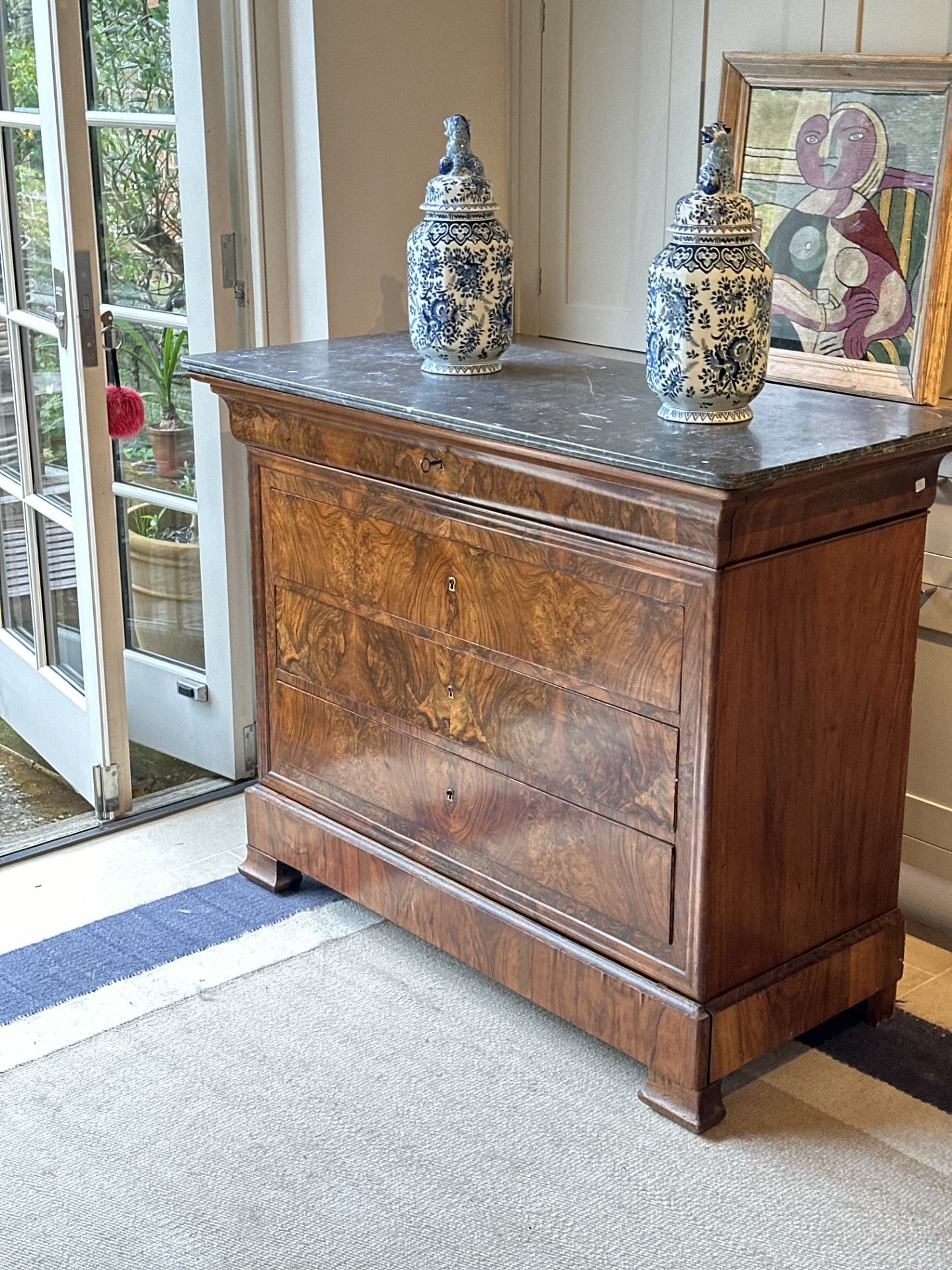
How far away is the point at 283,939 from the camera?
269 centimetres

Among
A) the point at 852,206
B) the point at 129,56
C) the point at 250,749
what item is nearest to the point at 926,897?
the point at 852,206

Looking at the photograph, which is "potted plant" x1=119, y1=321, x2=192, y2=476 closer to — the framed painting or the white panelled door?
the white panelled door

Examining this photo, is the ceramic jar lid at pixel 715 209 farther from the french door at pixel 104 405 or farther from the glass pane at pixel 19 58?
the glass pane at pixel 19 58

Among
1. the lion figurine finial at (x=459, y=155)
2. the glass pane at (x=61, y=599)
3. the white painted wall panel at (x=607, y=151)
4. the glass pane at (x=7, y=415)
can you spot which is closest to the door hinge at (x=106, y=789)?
the glass pane at (x=61, y=599)

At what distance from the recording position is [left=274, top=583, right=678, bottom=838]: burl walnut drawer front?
2.11 meters

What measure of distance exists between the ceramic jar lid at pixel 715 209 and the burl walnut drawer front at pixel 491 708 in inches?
26.7

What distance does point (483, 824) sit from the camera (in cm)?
239

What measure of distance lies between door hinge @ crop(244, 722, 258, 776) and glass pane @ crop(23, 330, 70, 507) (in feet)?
2.11

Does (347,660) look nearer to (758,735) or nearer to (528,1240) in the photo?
(758,735)

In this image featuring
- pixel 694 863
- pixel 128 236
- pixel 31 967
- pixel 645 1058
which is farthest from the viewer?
pixel 128 236

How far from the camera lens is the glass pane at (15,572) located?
3383 millimetres

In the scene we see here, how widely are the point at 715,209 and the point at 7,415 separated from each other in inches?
76.2

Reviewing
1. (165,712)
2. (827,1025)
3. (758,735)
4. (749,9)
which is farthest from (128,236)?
(827,1025)

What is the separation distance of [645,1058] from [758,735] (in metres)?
0.53
